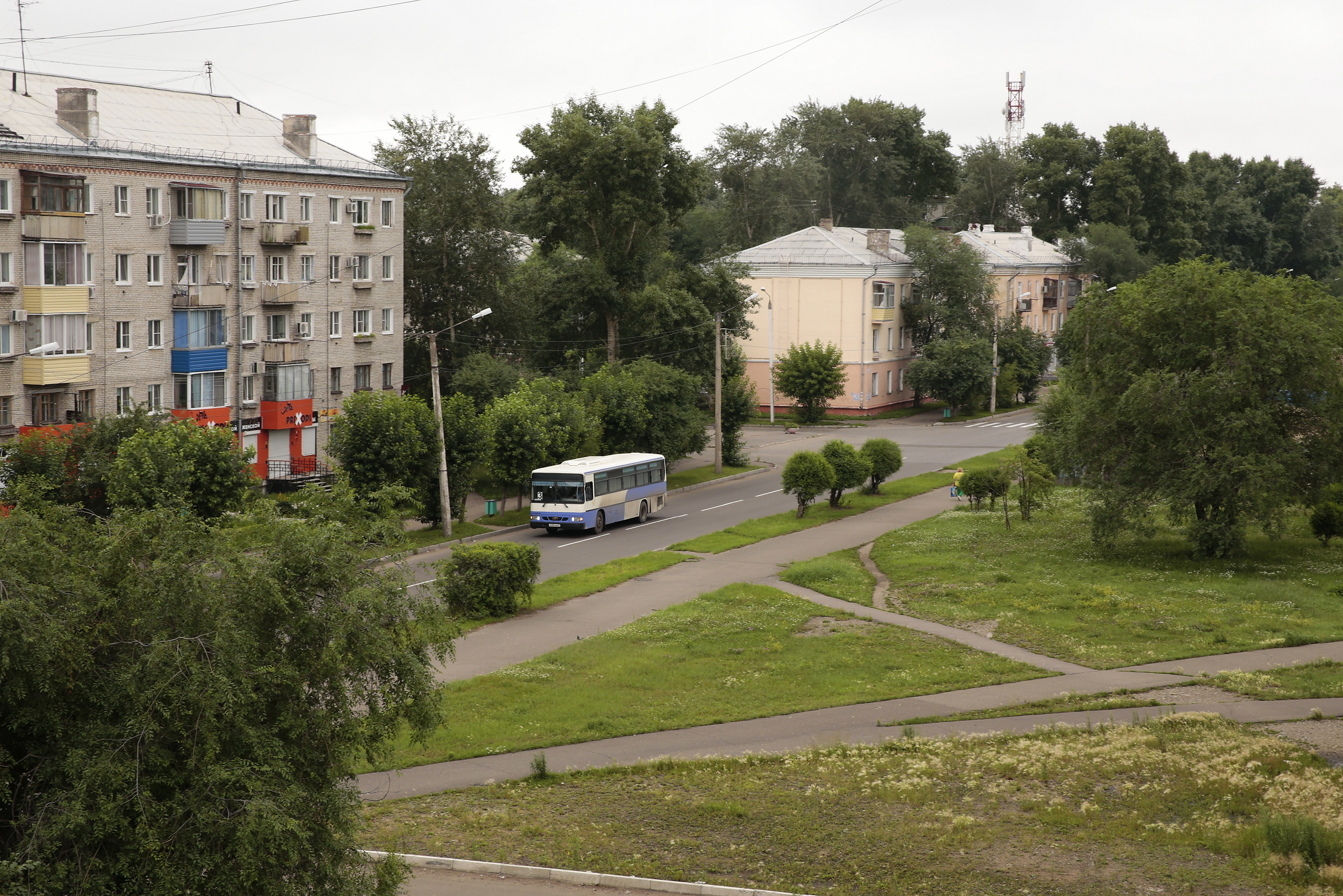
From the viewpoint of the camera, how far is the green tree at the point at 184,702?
1044 cm

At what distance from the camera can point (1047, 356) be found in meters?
87.4

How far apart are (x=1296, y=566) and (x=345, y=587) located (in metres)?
29.8

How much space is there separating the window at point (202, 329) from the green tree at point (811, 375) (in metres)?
35.1

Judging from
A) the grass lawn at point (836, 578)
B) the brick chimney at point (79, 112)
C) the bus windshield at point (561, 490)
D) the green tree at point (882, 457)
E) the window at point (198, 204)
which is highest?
the brick chimney at point (79, 112)

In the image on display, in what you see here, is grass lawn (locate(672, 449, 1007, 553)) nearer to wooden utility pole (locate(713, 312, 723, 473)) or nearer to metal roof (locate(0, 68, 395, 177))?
wooden utility pole (locate(713, 312, 723, 473))

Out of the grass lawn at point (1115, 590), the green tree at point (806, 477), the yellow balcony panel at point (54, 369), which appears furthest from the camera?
the green tree at point (806, 477)

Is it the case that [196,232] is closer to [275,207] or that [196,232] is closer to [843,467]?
[275,207]

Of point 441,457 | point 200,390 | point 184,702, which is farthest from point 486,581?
point 200,390

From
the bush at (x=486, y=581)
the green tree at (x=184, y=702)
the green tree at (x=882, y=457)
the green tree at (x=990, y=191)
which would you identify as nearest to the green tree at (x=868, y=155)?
the green tree at (x=990, y=191)

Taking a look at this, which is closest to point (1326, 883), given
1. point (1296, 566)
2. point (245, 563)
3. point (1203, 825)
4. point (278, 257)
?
point (1203, 825)

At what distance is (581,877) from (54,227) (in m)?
33.6

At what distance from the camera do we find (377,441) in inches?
1532

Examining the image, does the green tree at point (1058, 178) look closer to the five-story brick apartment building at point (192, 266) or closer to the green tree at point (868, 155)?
the green tree at point (868, 155)

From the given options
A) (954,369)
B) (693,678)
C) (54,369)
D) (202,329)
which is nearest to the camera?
(693,678)
